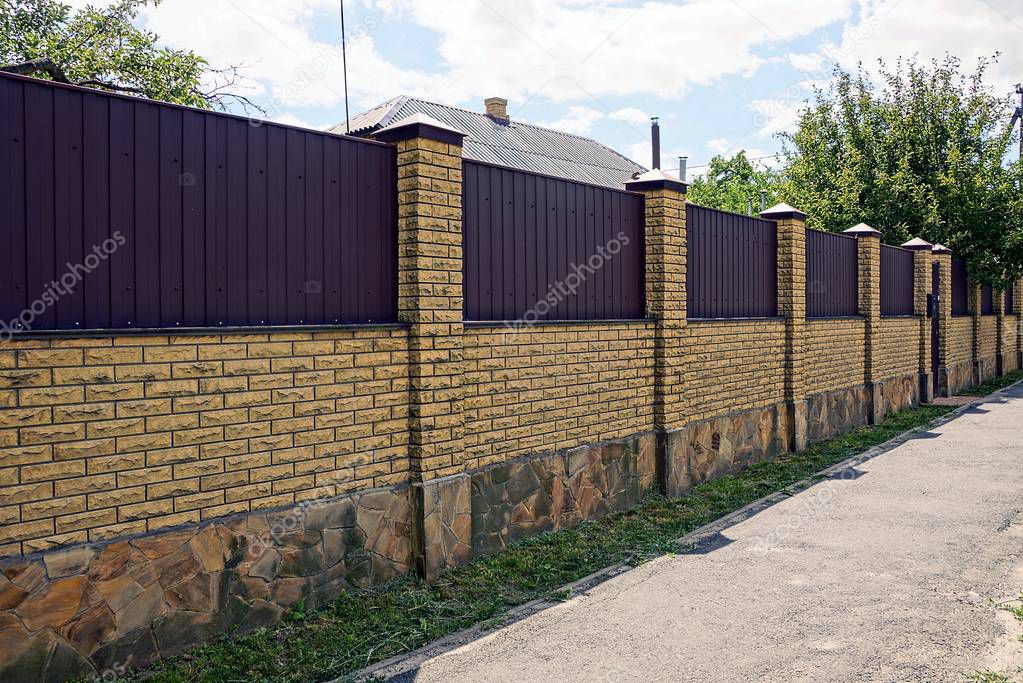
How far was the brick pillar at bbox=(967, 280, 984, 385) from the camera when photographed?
21.7 meters

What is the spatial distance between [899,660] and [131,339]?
15.1ft

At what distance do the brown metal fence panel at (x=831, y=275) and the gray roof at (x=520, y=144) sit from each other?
10.3m

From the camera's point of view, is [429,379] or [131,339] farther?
[429,379]

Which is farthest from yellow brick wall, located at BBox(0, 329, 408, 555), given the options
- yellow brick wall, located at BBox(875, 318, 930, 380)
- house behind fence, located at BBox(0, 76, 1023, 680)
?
yellow brick wall, located at BBox(875, 318, 930, 380)

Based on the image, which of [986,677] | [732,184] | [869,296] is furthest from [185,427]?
[732,184]

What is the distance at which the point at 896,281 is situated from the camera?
16422 millimetres

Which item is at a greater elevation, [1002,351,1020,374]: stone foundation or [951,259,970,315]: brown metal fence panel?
[951,259,970,315]: brown metal fence panel

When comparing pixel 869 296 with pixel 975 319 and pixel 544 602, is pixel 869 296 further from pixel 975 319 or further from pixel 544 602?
pixel 544 602

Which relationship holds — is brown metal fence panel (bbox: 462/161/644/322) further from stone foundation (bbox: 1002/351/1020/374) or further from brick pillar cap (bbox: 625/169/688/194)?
stone foundation (bbox: 1002/351/1020/374)

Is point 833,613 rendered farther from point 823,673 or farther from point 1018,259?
point 1018,259

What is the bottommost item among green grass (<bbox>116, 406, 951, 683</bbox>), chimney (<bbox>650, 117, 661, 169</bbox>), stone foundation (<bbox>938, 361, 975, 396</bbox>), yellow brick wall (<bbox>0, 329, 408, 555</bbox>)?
green grass (<bbox>116, 406, 951, 683</bbox>)

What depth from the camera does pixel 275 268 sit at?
538cm

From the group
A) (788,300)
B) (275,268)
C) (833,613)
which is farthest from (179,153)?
(788,300)

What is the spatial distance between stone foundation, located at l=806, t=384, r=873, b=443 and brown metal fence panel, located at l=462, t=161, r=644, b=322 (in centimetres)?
504
